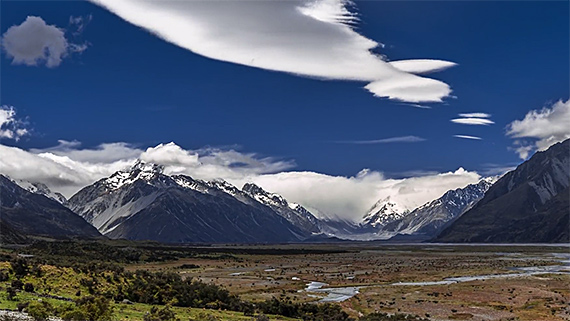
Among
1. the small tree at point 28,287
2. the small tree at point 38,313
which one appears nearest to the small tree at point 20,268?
the small tree at point 28,287

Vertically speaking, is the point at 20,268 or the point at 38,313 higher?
the point at 20,268

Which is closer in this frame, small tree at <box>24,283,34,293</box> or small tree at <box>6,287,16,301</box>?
small tree at <box>6,287,16,301</box>

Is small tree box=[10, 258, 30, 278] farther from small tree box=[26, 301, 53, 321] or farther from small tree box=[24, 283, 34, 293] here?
small tree box=[26, 301, 53, 321]

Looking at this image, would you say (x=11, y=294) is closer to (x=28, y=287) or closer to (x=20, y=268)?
(x=28, y=287)

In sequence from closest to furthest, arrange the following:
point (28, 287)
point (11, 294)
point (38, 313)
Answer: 1. point (38, 313)
2. point (11, 294)
3. point (28, 287)

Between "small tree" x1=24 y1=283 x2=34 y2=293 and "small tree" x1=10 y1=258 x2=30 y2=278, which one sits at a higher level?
"small tree" x1=10 y1=258 x2=30 y2=278

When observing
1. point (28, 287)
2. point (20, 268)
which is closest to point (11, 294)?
point (28, 287)

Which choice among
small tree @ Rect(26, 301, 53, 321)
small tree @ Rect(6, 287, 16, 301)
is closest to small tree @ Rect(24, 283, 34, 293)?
small tree @ Rect(6, 287, 16, 301)

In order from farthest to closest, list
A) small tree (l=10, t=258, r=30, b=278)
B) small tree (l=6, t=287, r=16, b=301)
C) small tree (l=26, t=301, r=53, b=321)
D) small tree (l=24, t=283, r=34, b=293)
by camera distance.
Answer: small tree (l=10, t=258, r=30, b=278) → small tree (l=24, t=283, r=34, b=293) → small tree (l=6, t=287, r=16, b=301) → small tree (l=26, t=301, r=53, b=321)

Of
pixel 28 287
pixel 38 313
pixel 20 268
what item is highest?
pixel 20 268

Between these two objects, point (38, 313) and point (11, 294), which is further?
point (11, 294)

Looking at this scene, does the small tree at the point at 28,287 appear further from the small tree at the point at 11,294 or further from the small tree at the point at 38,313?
the small tree at the point at 38,313

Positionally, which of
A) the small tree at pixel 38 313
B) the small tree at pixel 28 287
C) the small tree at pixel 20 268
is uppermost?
the small tree at pixel 20 268

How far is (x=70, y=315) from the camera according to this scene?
34.5 meters
